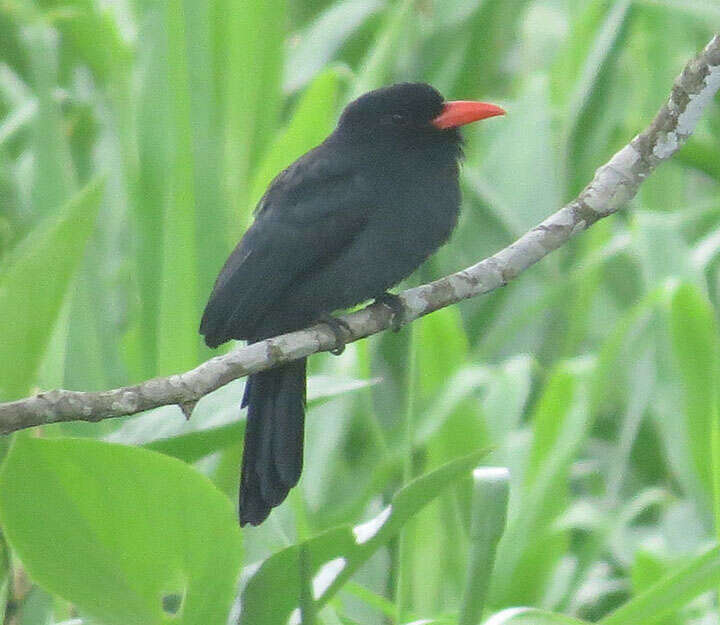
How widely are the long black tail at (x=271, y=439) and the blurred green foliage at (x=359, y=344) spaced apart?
0.07m

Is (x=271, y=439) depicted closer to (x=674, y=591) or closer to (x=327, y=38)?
(x=674, y=591)

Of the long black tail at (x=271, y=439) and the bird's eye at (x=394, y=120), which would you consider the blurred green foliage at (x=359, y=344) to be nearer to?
the long black tail at (x=271, y=439)

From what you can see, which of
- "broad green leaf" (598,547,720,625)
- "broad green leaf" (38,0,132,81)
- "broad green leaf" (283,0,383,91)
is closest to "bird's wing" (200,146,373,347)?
"broad green leaf" (598,547,720,625)

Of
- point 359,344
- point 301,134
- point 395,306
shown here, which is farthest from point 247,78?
point 395,306

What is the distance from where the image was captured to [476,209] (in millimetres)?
3469

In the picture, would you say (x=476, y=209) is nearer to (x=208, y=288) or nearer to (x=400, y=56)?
(x=400, y=56)

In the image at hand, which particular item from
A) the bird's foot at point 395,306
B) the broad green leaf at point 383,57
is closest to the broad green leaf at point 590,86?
the broad green leaf at point 383,57

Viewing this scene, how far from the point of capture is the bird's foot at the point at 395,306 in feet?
6.64

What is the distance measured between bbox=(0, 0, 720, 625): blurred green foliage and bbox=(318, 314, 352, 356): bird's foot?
0.22 ft

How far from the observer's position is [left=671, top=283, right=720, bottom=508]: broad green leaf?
245 centimetres

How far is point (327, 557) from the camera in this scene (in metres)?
1.61

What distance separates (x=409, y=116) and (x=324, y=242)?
349 millimetres

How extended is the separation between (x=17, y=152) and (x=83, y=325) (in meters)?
1.39

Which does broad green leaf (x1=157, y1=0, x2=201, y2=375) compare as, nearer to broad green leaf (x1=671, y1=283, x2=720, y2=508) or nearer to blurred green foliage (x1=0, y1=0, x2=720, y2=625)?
blurred green foliage (x1=0, y1=0, x2=720, y2=625)
